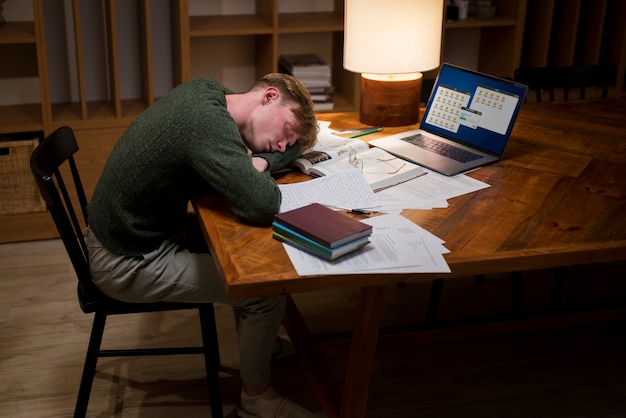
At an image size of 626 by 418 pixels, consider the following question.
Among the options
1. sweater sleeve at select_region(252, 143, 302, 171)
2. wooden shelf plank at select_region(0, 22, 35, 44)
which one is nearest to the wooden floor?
sweater sleeve at select_region(252, 143, 302, 171)

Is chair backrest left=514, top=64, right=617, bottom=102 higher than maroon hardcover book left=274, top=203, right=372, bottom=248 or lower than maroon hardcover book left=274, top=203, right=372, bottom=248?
higher

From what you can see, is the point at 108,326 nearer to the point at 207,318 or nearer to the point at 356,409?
the point at 207,318

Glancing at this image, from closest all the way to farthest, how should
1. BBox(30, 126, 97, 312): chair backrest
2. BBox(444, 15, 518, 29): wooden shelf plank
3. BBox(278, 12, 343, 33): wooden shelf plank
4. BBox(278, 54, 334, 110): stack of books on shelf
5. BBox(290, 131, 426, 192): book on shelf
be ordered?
BBox(30, 126, 97, 312): chair backrest
BBox(290, 131, 426, 192): book on shelf
BBox(278, 12, 343, 33): wooden shelf plank
BBox(278, 54, 334, 110): stack of books on shelf
BBox(444, 15, 518, 29): wooden shelf plank

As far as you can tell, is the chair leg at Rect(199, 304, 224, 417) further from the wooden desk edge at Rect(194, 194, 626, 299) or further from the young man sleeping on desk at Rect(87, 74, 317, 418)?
the wooden desk edge at Rect(194, 194, 626, 299)

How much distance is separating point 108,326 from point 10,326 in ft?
1.21

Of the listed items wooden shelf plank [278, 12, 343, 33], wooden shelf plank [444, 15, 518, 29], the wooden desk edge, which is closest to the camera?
the wooden desk edge

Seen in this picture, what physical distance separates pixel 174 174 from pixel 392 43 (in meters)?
1.01

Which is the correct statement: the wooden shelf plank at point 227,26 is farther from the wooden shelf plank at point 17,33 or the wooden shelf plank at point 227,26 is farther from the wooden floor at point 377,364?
the wooden floor at point 377,364

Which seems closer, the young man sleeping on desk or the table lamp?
the young man sleeping on desk

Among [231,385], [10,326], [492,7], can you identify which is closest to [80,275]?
[231,385]

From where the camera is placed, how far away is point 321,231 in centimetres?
184

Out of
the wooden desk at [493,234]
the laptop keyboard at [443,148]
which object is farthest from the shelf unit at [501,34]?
the wooden desk at [493,234]

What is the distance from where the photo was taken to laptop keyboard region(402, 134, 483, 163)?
257 centimetres

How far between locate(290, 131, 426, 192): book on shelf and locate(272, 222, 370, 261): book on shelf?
0.45 m
